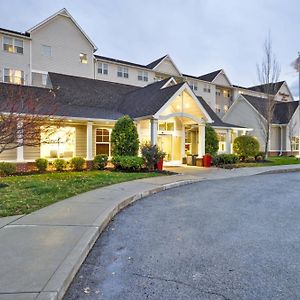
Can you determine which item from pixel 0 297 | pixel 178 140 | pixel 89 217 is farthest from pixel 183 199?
pixel 178 140

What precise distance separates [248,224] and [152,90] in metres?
17.3

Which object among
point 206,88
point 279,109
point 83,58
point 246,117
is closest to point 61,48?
point 83,58

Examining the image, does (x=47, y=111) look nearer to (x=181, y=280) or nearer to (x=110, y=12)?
(x=181, y=280)

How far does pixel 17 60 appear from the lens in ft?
87.5

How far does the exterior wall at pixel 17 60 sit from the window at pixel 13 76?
12.3 inches

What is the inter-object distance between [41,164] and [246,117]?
1020 inches

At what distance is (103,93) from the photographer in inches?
895

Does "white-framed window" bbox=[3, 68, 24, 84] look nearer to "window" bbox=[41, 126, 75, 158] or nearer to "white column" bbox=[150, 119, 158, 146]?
"window" bbox=[41, 126, 75, 158]

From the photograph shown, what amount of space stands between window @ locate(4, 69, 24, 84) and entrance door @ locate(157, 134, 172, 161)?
635 inches

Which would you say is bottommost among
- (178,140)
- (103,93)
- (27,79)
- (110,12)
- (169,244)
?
(169,244)

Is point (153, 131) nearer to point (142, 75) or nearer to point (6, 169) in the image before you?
point (6, 169)

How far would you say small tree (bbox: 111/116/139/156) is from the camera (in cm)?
1653

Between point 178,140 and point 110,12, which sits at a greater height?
point 110,12

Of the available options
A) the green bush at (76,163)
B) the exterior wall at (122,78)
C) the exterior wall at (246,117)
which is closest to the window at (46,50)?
the exterior wall at (122,78)
